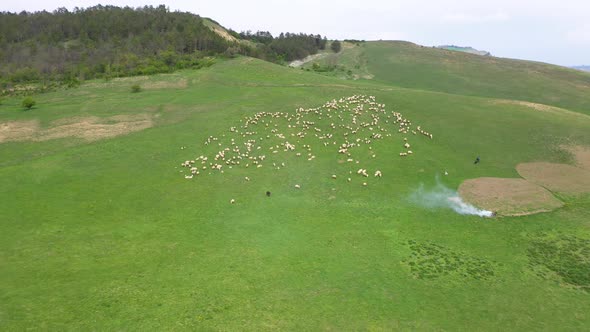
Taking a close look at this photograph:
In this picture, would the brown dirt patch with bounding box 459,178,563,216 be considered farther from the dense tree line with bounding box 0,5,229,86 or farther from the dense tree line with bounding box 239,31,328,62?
the dense tree line with bounding box 239,31,328,62

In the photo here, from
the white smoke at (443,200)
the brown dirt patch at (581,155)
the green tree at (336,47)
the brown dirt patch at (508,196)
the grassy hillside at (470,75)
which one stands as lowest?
the white smoke at (443,200)

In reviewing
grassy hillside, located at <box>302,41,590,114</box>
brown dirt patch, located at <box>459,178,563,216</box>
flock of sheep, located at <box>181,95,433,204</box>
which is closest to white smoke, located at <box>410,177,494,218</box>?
brown dirt patch, located at <box>459,178,563,216</box>

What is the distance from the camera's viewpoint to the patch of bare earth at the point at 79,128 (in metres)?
58.4

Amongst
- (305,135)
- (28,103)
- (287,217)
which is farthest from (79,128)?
(287,217)

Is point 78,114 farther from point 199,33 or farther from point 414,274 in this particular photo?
point 199,33

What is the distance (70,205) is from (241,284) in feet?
75.2

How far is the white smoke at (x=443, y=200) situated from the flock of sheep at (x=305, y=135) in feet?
19.8

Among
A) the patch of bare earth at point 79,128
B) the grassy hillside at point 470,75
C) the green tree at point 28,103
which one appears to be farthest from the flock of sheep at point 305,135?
the grassy hillside at point 470,75

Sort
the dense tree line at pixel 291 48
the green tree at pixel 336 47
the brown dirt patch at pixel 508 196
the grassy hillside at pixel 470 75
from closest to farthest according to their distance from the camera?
1. the brown dirt patch at pixel 508 196
2. the grassy hillside at pixel 470 75
3. the dense tree line at pixel 291 48
4. the green tree at pixel 336 47

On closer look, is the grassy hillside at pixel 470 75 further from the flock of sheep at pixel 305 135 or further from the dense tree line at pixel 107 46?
the flock of sheep at pixel 305 135

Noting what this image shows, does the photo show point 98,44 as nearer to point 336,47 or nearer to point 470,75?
point 336,47

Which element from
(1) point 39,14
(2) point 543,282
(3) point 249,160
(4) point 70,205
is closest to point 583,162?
(2) point 543,282

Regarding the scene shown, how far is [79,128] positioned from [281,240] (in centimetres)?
4620

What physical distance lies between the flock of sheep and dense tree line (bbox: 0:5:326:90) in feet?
186
